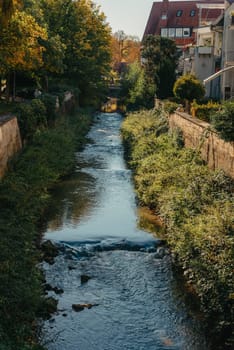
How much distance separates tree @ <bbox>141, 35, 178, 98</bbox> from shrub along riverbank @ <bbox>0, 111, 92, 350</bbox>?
1340 cm

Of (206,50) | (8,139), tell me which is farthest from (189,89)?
(8,139)

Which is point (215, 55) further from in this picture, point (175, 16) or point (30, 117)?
point (175, 16)

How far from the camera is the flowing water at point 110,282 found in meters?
9.05

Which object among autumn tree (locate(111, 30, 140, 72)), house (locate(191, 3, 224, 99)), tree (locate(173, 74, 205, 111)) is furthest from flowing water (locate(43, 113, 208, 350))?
autumn tree (locate(111, 30, 140, 72))

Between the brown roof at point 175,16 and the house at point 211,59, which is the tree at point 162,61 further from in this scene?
the brown roof at point 175,16

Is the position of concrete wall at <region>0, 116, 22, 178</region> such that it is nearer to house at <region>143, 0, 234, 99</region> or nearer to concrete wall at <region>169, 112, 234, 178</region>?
concrete wall at <region>169, 112, 234, 178</region>

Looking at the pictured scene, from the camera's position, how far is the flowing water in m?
9.05

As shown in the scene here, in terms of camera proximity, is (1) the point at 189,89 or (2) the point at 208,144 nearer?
(2) the point at 208,144

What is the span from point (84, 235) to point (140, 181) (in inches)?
205

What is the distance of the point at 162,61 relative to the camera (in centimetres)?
3678

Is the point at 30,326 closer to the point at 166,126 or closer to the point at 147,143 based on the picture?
the point at 147,143

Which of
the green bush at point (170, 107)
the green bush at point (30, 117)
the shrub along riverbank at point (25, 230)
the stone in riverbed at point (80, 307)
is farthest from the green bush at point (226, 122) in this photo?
the green bush at point (170, 107)

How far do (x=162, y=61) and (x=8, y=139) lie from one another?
2076cm

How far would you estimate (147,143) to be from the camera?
24.3 metres
